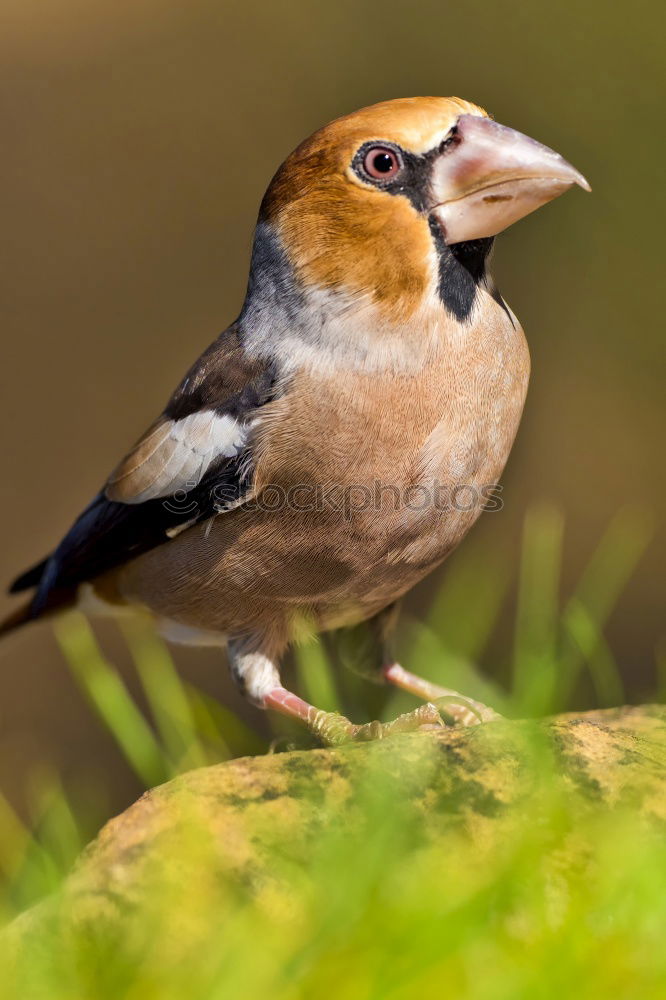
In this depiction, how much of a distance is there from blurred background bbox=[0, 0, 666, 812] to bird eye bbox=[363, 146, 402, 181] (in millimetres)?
1943

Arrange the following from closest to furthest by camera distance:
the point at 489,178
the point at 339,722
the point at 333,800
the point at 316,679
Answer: the point at 333,800, the point at 489,178, the point at 339,722, the point at 316,679

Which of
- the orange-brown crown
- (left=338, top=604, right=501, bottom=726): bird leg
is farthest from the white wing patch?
(left=338, top=604, right=501, bottom=726): bird leg

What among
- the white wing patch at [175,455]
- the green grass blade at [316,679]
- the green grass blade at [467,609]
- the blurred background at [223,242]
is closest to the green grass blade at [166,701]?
the green grass blade at [316,679]

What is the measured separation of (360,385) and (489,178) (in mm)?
408

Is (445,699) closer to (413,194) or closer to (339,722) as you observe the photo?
(339,722)

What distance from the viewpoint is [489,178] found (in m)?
1.94

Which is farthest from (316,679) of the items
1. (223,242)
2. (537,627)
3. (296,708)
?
(223,242)

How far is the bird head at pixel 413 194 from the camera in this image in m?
1.95

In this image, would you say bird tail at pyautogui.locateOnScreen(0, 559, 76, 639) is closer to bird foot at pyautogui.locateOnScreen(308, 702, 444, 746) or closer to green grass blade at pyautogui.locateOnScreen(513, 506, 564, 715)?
bird foot at pyautogui.locateOnScreen(308, 702, 444, 746)

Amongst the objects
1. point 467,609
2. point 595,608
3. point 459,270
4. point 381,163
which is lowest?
point 595,608

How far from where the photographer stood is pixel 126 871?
1.58m

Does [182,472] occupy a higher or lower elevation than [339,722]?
higher

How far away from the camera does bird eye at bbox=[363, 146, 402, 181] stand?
78.4 inches

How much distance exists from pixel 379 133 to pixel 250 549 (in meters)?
0.78
